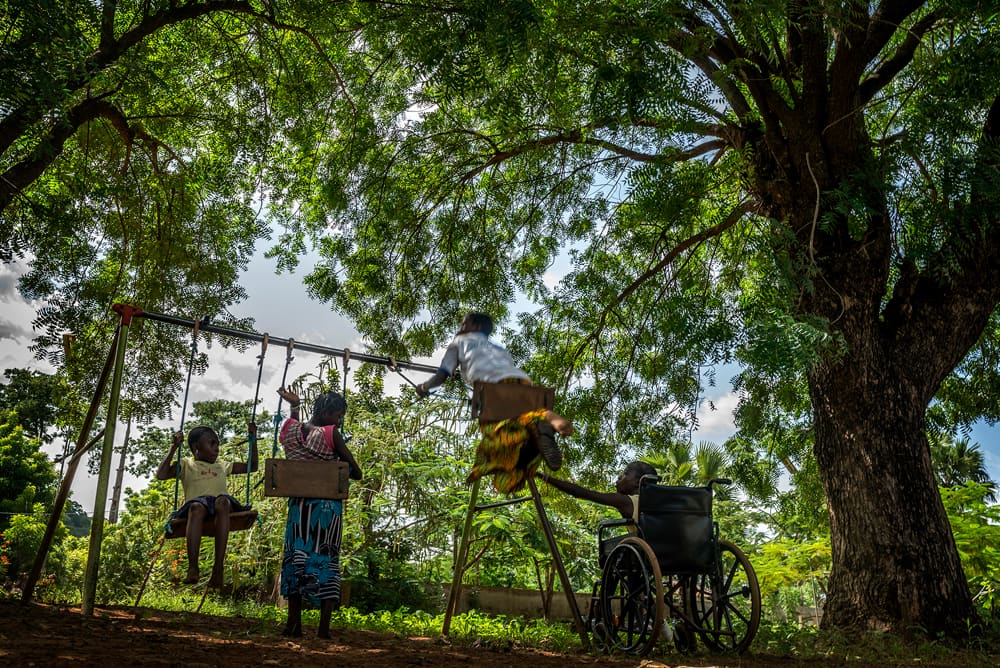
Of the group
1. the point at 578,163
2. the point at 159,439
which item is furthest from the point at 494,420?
the point at 159,439

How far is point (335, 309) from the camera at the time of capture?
923cm

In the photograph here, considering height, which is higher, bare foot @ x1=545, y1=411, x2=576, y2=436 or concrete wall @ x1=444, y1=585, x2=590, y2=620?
bare foot @ x1=545, y1=411, x2=576, y2=436

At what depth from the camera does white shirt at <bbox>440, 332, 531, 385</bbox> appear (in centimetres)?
507

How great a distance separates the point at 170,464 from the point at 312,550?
1428 mm

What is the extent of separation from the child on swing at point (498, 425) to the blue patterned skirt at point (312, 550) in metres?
0.99

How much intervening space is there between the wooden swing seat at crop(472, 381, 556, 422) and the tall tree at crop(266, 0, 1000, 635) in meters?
1.49

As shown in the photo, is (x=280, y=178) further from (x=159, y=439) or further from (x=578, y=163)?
(x=159, y=439)

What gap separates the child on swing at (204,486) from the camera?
17.4ft

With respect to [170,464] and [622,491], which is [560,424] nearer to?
[622,491]

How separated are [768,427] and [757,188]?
3.18 meters

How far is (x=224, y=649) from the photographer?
157 inches

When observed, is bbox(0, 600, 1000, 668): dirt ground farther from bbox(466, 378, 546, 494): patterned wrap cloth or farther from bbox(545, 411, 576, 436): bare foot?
bbox(545, 411, 576, 436): bare foot

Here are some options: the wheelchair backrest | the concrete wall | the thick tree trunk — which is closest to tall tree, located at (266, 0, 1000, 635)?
the thick tree trunk

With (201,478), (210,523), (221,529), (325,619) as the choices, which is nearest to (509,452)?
(325,619)
